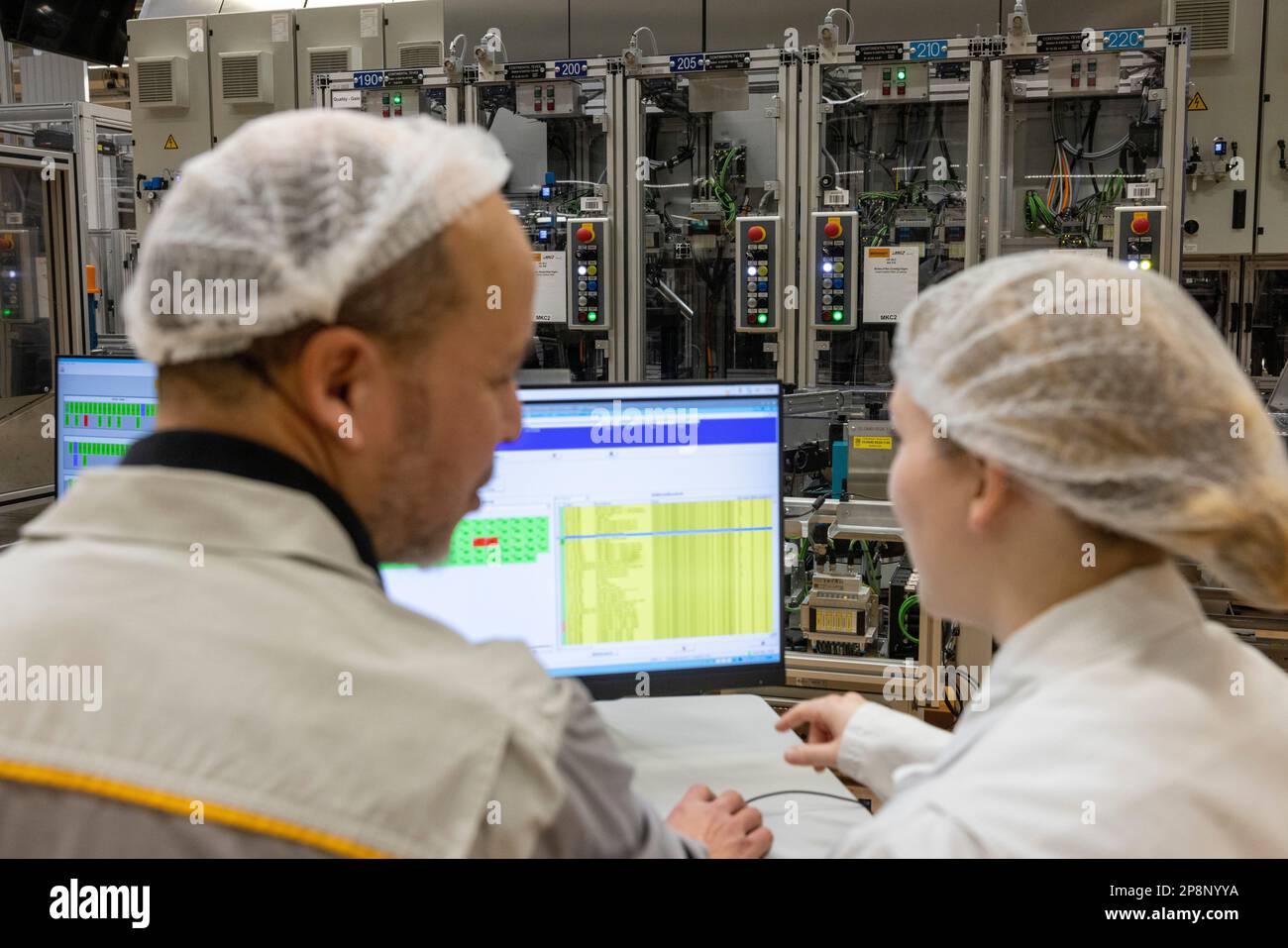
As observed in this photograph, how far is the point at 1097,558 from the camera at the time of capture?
1020mm

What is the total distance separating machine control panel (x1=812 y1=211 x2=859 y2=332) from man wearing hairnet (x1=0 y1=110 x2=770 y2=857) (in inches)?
157

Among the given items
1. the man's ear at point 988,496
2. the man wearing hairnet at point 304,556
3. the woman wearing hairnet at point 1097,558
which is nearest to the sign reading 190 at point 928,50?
the woman wearing hairnet at point 1097,558

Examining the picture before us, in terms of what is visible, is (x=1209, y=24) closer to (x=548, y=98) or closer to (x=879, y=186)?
(x=879, y=186)

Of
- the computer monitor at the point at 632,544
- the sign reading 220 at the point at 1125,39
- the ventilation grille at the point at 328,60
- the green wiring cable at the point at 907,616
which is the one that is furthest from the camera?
the ventilation grille at the point at 328,60

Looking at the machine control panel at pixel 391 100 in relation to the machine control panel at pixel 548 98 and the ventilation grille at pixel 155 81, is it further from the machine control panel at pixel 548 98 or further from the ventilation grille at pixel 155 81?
the ventilation grille at pixel 155 81

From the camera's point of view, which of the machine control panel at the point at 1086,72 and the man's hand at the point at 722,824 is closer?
the man's hand at the point at 722,824

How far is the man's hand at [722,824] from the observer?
1275 mm

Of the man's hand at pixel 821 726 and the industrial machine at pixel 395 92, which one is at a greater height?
the industrial machine at pixel 395 92

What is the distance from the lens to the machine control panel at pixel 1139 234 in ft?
14.6

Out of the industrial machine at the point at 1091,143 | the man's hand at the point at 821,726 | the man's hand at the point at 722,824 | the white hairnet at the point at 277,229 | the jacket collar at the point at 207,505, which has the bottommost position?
the man's hand at the point at 722,824

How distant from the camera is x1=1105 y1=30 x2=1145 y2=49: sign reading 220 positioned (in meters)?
4.37

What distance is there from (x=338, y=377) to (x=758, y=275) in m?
4.23

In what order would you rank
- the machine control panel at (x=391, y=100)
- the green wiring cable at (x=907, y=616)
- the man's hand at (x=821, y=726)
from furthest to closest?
the machine control panel at (x=391, y=100) < the green wiring cable at (x=907, y=616) < the man's hand at (x=821, y=726)

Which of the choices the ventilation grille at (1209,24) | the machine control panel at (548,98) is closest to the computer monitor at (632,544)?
the machine control panel at (548,98)
